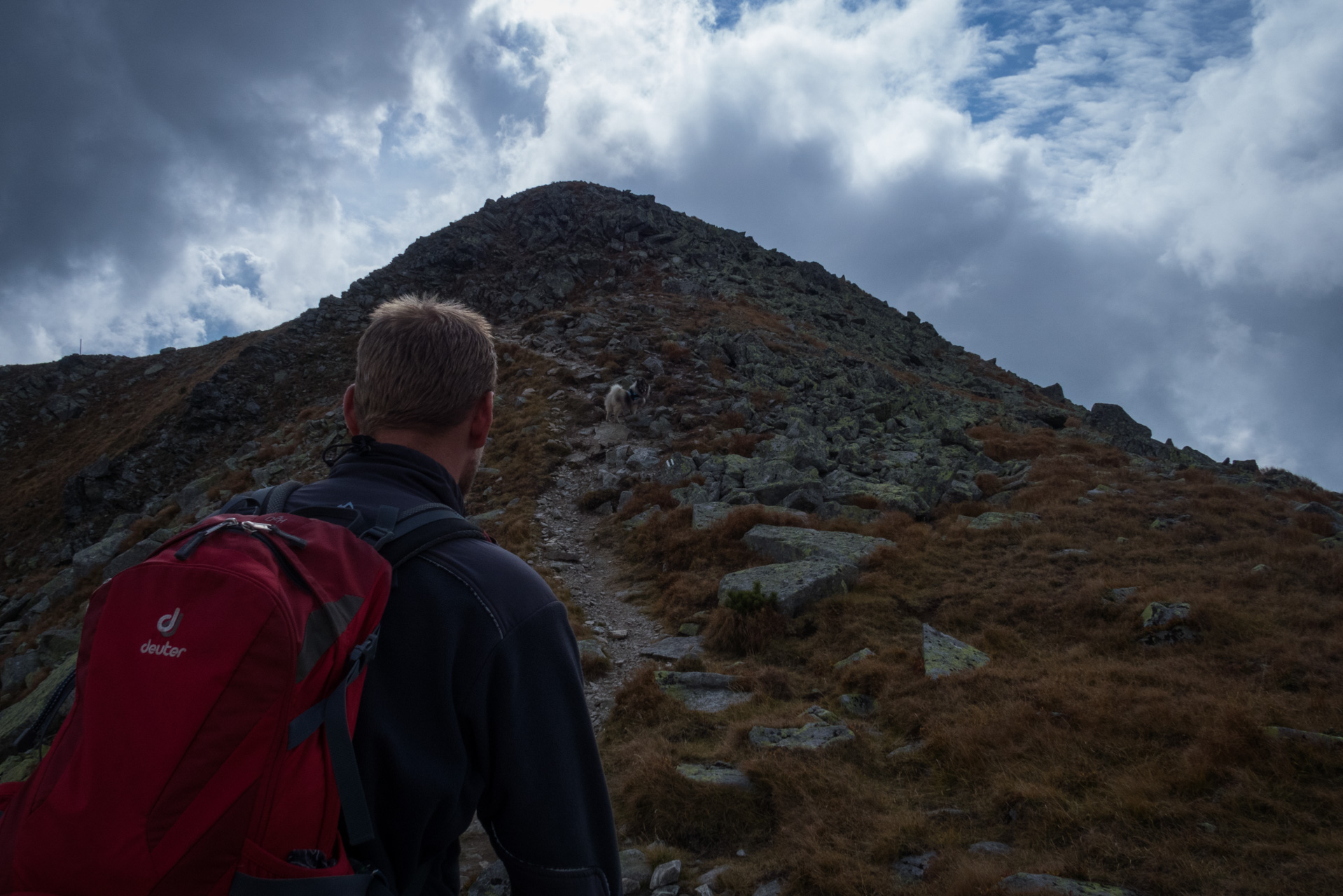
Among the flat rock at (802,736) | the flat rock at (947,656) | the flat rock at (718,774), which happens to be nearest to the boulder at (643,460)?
the flat rock at (947,656)

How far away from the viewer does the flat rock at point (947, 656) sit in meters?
7.56

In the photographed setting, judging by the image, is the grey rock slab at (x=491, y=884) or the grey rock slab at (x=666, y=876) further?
the grey rock slab at (x=666, y=876)

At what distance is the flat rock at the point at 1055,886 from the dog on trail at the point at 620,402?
56.5ft

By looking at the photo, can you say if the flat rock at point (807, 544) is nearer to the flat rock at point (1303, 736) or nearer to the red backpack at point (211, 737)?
the flat rock at point (1303, 736)

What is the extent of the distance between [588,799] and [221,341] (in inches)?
2014

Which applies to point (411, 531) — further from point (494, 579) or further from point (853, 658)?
point (853, 658)

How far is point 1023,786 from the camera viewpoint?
204 inches

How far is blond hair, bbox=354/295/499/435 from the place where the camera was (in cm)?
227

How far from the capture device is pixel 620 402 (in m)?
20.4

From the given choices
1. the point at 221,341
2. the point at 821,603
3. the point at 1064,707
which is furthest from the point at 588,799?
the point at 221,341

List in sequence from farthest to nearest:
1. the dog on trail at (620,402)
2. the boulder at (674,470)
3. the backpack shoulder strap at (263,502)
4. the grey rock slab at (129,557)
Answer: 1. the dog on trail at (620,402)
2. the grey rock slab at (129,557)
3. the boulder at (674,470)
4. the backpack shoulder strap at (263,502)

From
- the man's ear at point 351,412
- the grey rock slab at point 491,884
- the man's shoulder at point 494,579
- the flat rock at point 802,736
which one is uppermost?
the man's ear at point 351,412

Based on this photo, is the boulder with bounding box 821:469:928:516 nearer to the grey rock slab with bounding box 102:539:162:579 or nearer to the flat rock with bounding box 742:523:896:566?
the flat rock with bounding box 742:523:896:566

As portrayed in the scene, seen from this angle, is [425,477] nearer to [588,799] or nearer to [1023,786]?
[588,799]
